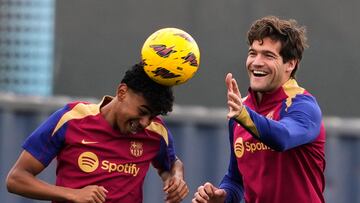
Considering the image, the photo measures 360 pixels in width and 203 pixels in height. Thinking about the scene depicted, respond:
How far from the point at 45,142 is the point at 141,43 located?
14.6 ft

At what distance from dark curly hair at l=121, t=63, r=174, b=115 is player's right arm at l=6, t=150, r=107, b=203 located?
0.52 meters

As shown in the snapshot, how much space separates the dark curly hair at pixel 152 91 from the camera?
256 inches

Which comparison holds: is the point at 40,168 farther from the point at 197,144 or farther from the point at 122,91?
the point at 197,144

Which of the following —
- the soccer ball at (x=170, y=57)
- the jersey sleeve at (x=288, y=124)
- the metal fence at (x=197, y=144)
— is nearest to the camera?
the jersey sleeve at (x=288, y=124)

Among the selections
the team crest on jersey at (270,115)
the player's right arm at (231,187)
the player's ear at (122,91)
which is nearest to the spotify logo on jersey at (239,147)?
the player's right arm at (231,187)

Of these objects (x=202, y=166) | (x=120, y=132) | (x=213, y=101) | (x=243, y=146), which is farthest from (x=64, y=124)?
(x=213, y=101)

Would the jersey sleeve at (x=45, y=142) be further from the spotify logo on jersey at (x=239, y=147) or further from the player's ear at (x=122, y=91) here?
the spotify logo on jersey at (x=239, y=147)

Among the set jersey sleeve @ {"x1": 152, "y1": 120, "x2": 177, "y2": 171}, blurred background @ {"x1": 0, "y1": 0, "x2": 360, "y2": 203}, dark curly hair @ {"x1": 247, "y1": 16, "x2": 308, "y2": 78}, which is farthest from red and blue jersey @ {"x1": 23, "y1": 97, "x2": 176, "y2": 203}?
blurred background @ {"x1": 0, "y1": 0, "x2": 360, "y2": 203}

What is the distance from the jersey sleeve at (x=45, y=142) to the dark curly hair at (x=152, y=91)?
45 centimetres

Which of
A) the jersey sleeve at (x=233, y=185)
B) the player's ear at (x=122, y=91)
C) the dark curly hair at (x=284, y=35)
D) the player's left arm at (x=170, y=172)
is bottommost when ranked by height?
the jersey sleeve at (x=233, y=185)

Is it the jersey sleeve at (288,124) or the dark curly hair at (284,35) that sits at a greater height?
the dark curly hair at (284,35)

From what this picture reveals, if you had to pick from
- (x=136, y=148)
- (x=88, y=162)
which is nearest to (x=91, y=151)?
(x=88, y=162)

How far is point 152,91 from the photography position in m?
6.50

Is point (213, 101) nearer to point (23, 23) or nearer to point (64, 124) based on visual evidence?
point (23, 23)
